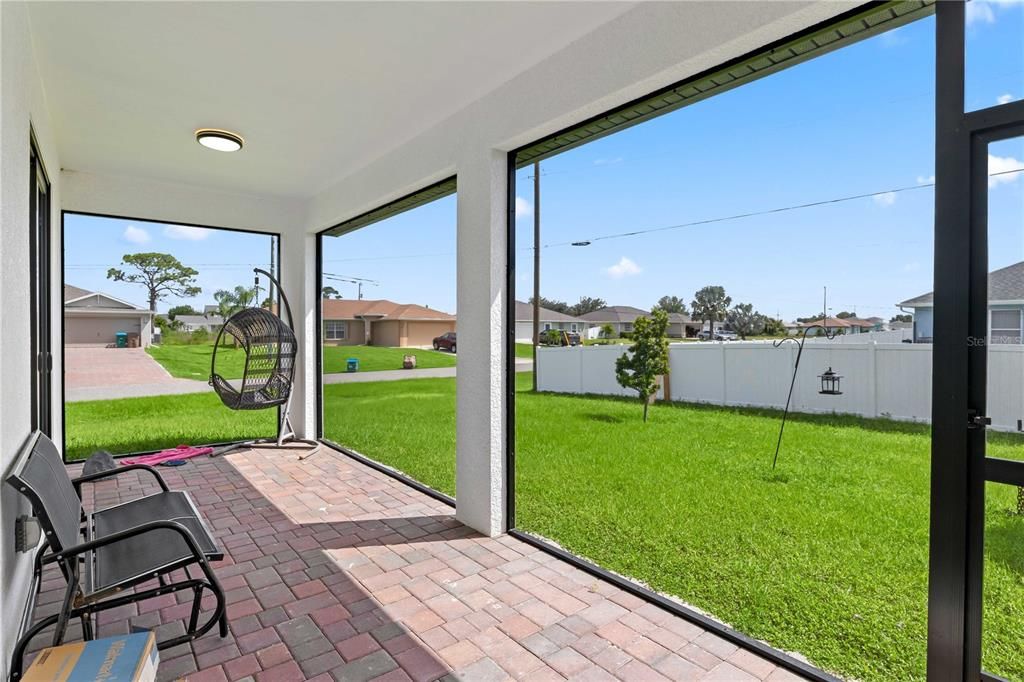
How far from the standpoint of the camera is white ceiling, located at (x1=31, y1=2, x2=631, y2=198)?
2.24m

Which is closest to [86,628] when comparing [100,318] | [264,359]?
[264,359]

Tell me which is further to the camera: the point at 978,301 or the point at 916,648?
the point at 916,648

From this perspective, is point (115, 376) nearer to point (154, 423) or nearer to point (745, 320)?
point (154, 423)

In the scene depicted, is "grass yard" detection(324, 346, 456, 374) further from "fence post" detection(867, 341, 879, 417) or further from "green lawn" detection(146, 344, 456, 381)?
"fence post" detection(867, 341, 879, 417)

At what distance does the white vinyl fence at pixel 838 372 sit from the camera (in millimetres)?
1474

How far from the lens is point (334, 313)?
5.83 meters

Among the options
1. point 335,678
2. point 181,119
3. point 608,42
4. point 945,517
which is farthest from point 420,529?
point 181,119

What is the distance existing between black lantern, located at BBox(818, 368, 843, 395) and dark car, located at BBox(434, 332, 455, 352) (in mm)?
2388

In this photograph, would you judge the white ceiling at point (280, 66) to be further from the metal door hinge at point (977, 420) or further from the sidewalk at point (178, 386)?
the sidewalk at point (178, 386)

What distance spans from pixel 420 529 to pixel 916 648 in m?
2.47

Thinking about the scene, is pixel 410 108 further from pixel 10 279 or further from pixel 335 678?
pixel 335 678

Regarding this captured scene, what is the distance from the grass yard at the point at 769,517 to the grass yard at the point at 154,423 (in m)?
2.50

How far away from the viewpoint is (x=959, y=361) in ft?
4.86

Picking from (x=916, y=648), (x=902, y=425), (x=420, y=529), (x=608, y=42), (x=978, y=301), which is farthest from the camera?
(x=420, y=529)
